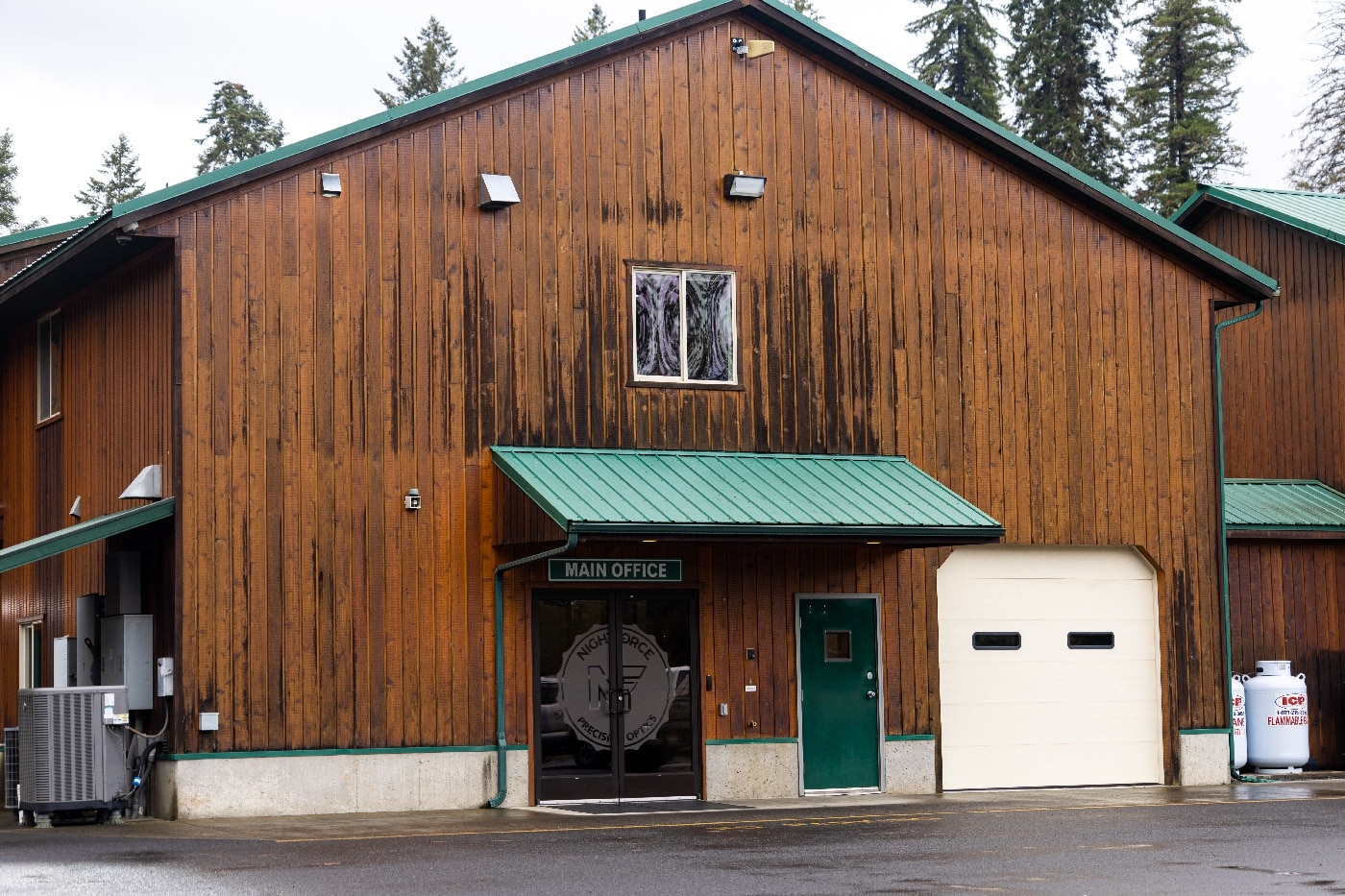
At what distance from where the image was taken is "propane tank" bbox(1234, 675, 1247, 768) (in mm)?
22453

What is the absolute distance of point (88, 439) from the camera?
21156 mm

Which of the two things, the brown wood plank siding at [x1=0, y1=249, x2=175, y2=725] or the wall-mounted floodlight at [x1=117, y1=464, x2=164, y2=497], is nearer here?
the wall-mounted floodlight at [x1=117, y1=464, x2=164, y2=497]

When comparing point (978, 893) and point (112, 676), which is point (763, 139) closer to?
point (112, 676)

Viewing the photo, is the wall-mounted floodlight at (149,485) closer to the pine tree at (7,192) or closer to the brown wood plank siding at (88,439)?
the brown wood plank siding at (88,439)

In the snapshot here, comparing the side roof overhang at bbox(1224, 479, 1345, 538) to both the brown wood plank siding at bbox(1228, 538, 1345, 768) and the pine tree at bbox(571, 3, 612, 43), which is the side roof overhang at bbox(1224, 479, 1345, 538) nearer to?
the brown wood plank siding at bbox(1228, 538, 1345, 768)

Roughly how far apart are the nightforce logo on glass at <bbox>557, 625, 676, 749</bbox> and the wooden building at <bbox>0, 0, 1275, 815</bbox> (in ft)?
0.11

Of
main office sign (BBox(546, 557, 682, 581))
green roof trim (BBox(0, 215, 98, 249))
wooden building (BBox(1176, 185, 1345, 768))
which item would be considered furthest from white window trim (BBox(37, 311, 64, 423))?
wooden building (BBox(1176, 185, 1345, 768))

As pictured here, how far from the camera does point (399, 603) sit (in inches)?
704

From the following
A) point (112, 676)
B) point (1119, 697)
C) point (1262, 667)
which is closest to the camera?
point (112, 676)

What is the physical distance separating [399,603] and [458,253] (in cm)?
353

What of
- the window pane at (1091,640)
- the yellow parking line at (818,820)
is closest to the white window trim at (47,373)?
the yellow parking line at (818,820)

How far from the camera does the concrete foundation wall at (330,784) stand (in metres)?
16.8

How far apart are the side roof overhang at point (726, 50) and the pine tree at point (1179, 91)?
27.5 meters

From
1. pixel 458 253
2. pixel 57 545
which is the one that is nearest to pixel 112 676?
pixel 57 545
